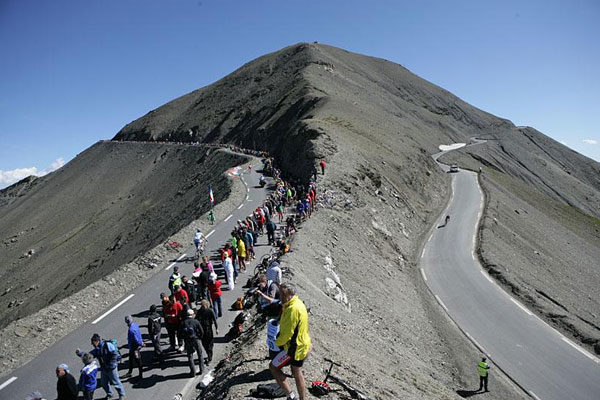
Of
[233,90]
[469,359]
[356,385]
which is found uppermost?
[233,90]

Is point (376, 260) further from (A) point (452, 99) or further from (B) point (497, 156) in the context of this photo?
(A) point (452, 99)

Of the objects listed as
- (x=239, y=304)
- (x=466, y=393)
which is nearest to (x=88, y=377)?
(x=239, y=304)

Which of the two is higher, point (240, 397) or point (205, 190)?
point (205, 190)

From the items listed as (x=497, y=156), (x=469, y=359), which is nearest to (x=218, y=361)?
(x=469, y=359)

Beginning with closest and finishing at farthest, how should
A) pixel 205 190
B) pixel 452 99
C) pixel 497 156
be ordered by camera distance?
pixel 205 190 < pixel 497 156 < pixel 452 99

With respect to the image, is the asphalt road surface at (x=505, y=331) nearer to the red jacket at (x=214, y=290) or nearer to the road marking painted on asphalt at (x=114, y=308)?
the red jacket at (x=214, y=290)

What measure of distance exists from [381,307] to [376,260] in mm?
6084

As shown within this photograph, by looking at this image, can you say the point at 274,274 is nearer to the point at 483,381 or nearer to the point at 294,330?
the point at 294,330

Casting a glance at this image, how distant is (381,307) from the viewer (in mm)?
20188

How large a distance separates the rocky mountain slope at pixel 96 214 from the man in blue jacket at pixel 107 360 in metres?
26.2

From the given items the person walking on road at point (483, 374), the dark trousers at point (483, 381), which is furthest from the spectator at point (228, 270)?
the dark trousers at point (483, 381)

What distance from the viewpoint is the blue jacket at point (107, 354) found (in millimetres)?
8781

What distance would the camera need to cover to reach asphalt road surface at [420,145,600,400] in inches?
709

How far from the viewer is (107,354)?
8.79 meters
